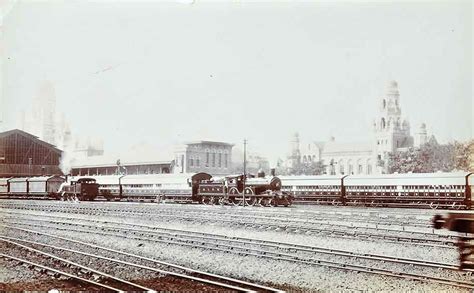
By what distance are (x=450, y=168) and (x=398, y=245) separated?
32.1 feet

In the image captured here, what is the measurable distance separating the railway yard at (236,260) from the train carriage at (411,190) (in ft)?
17.4

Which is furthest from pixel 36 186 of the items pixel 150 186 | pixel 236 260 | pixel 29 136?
pixel 236 260

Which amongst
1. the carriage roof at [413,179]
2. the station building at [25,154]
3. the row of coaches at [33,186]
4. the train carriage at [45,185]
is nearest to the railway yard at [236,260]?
the station building at [25,154]

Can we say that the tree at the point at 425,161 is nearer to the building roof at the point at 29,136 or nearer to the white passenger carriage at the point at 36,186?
the building roof at the point at 29,136

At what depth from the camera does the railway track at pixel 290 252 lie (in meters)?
8.30

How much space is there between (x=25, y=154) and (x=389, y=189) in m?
15.2

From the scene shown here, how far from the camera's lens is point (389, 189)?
2173 centimetres

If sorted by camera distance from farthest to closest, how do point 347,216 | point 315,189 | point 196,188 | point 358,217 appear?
point 315,189
point 196,188
point 347,216
point 358,217

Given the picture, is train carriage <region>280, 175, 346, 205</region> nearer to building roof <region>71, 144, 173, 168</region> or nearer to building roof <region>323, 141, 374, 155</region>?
building roof <region>323, 141, 374, 155</region>

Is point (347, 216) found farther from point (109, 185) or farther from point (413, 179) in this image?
point (109, 185)

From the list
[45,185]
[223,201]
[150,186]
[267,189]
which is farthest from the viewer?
[45,185]

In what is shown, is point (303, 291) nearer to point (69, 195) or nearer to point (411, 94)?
point (411, 94)

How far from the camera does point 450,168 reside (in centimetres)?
1927

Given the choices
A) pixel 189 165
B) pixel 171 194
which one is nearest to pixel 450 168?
pixel 189 165
